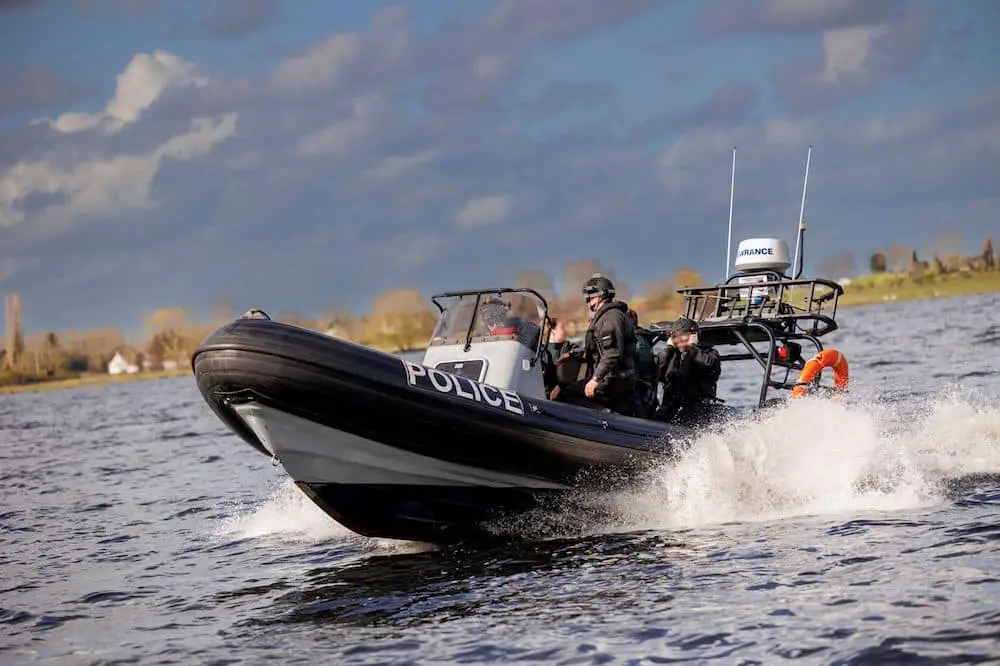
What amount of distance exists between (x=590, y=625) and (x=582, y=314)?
4568 mm

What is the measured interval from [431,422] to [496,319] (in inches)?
58.9

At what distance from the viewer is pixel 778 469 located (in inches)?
389

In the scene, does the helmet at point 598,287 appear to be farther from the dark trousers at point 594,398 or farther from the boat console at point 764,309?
the boat console at point 764,309

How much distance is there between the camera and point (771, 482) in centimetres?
982

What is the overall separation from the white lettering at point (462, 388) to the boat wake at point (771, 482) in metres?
1.03

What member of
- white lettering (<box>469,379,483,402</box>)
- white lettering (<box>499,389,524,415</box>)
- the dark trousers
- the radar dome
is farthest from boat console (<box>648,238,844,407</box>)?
white lettering (<box>469,379,483,402</box>)

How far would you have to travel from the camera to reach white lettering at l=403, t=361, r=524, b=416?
859 cm

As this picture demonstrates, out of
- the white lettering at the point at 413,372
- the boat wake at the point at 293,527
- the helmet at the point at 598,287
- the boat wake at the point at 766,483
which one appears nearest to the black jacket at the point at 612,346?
the helmet at the point at 598,287

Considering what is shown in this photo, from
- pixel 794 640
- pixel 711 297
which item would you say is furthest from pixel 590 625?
pixel 711 297

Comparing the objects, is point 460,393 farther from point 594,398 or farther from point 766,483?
point 766,483

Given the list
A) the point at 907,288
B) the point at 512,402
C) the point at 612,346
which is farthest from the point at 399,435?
the point at 907,288

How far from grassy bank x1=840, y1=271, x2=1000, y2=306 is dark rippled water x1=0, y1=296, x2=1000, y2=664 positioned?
382 feet

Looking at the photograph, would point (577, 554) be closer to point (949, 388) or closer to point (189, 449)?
point (949, 388)

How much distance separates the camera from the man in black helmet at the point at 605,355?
380 inches
